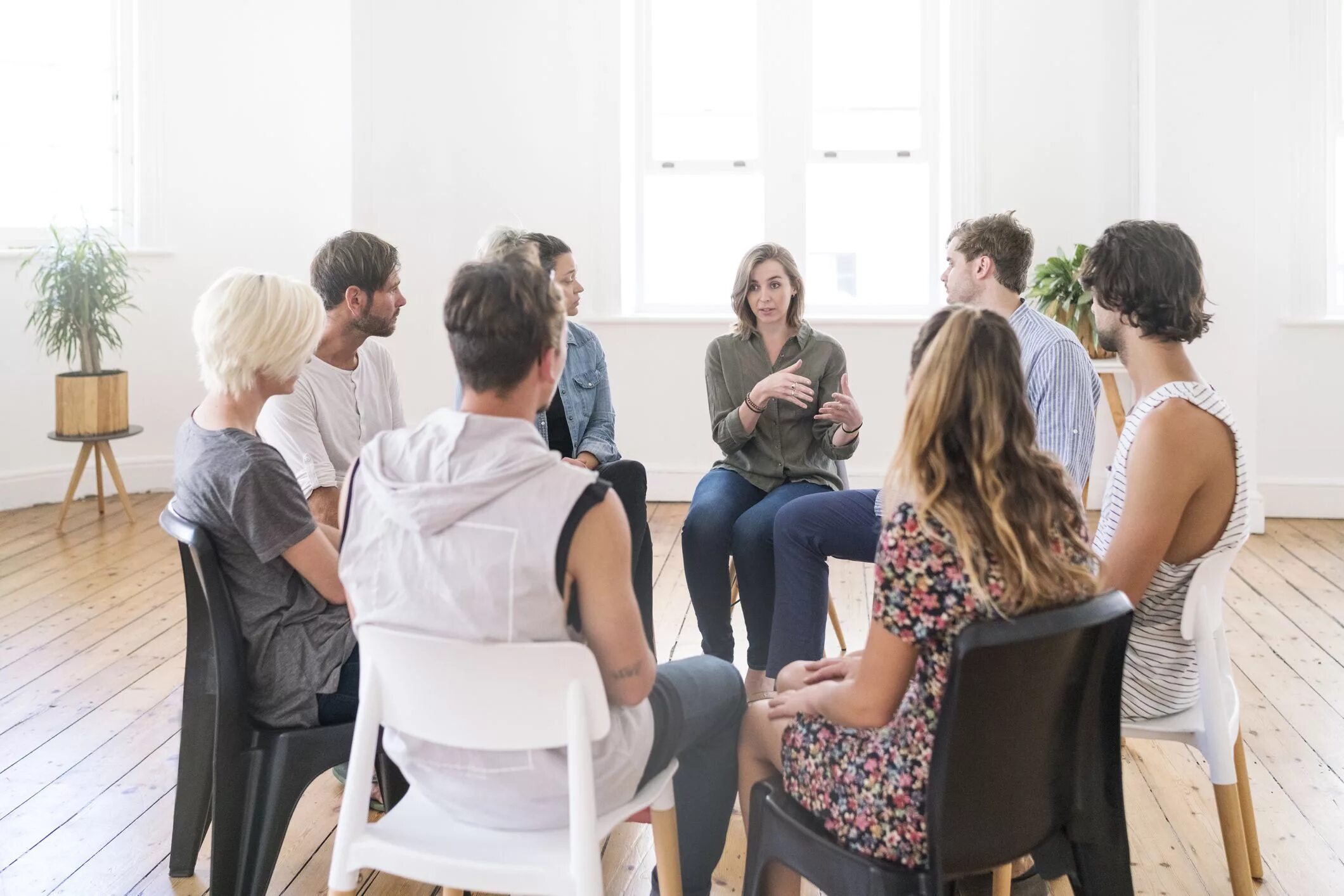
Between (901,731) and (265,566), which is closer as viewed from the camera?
(901,731)

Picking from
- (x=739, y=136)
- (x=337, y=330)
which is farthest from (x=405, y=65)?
(x=337, y=330)

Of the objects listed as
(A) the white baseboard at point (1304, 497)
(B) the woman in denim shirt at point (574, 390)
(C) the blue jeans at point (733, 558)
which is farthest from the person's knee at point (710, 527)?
(A) the white baseboard at point (1304, 497)

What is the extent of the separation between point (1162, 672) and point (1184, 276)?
0.73 metres

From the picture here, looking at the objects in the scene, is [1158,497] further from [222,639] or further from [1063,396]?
[222,639]

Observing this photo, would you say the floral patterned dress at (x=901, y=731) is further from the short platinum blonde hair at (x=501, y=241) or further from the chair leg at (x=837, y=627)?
the chair leg at (x=837, y=627)

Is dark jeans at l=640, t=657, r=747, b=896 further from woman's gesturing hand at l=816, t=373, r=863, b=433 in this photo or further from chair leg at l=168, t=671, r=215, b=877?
woman's gesturing hand at l=816, t=373, r=863, b=433

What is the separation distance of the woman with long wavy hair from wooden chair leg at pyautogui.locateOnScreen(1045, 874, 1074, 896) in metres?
0.86

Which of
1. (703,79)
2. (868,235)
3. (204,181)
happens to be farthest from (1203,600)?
(204,181)

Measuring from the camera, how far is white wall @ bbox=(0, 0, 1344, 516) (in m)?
5.37

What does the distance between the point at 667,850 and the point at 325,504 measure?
128cm

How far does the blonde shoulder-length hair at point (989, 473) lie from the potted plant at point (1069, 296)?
362 centimetres

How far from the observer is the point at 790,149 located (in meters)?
6.04

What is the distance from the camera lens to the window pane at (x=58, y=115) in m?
5.94

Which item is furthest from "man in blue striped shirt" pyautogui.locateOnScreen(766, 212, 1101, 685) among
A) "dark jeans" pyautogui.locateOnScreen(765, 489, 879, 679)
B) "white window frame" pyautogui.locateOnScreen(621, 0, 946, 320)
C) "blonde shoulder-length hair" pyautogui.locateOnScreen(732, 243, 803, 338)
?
"white window frame" pyautogui.locateOnScreen(621, 0, 946, 320)
